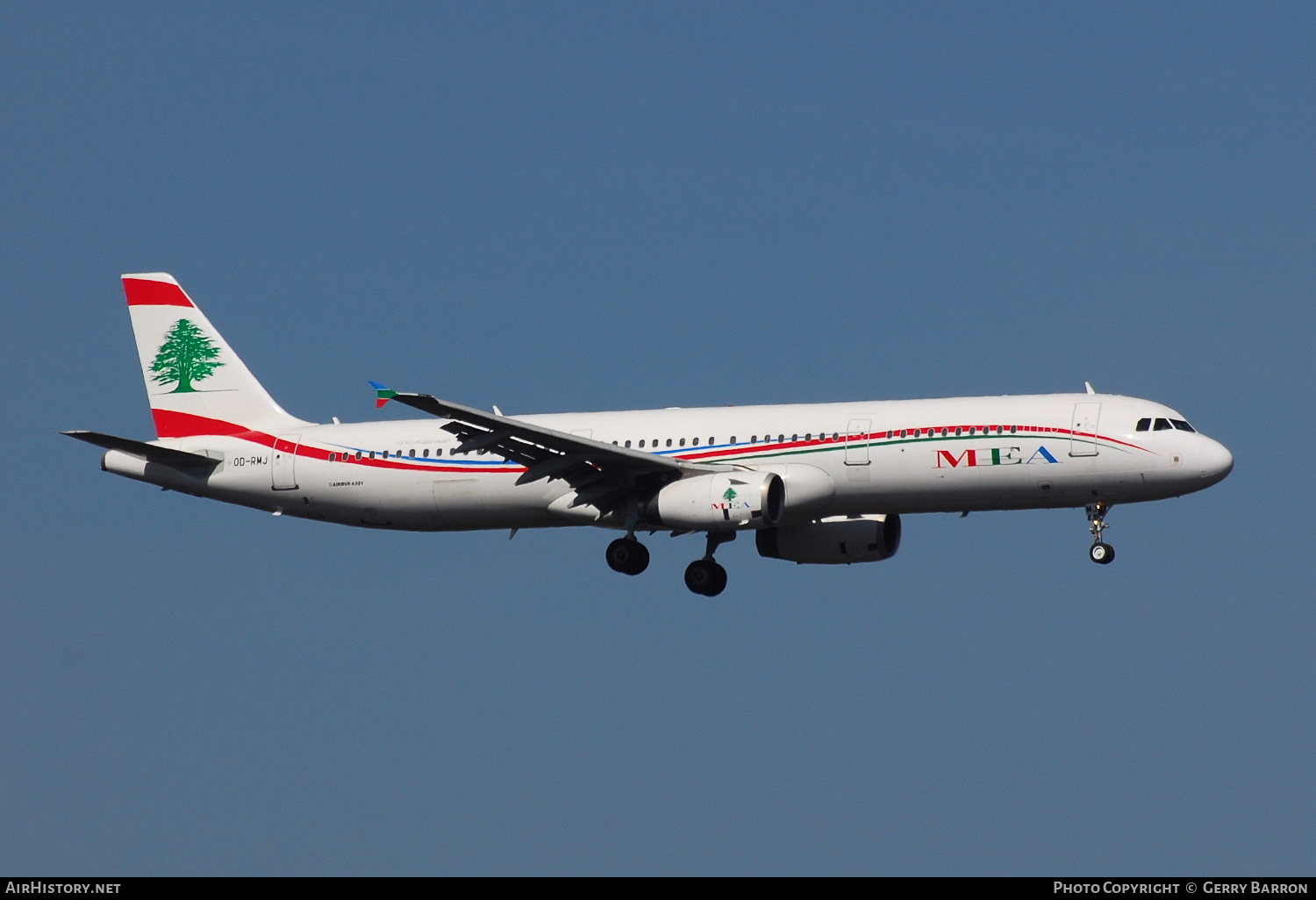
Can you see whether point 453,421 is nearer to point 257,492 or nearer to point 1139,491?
point 257,492

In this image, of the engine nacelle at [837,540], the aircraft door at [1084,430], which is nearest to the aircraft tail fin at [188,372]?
the engine nacelle at [837,540]

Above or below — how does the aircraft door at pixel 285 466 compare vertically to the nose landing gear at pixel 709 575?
above

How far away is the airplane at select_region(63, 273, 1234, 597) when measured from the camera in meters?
44.4

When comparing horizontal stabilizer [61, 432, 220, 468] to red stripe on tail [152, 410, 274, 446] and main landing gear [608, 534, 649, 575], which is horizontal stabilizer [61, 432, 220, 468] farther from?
main landing gear [608, 534, 649, 575]

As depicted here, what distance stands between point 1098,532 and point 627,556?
1231 cm

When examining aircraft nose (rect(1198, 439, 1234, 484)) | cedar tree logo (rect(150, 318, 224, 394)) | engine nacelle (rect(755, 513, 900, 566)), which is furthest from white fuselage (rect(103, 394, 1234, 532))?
engine nacelle (rect(755, 513, 900, 566))

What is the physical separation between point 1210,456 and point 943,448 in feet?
20.4

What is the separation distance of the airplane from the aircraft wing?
0.06 metres

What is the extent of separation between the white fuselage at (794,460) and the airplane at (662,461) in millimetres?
50

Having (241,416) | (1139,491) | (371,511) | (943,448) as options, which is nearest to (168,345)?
(241,416)

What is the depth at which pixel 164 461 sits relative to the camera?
169 feet

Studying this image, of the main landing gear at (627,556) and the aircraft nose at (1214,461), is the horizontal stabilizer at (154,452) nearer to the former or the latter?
the main landing gear at (627,556)

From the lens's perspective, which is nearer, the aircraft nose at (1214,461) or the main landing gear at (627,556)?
the aircraft nose at (1214,461)

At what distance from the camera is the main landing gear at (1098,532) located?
148 ft
